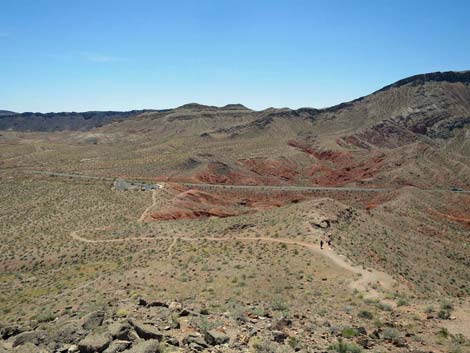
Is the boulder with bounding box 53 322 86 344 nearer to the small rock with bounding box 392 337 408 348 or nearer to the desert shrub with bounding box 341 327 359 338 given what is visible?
the desert shrub with bounding box 341 327 359 338

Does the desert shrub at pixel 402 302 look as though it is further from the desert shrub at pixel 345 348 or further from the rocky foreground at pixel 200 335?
the desert shrub at pixel 345 348

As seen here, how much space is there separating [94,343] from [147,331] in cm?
174

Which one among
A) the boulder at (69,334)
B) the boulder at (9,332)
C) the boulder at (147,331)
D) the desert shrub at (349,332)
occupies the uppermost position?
the boulder at (147,331)

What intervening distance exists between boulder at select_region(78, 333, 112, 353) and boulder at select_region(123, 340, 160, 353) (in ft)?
3.28

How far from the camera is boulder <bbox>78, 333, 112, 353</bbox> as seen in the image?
13.4m

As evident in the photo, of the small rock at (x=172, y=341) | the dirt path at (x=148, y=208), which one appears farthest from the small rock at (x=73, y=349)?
the dirt path at (x=148, y=208)

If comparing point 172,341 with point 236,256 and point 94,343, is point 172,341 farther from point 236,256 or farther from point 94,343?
point 236,256

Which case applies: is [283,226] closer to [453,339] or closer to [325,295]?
[325,295]

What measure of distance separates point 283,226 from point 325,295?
15454mm

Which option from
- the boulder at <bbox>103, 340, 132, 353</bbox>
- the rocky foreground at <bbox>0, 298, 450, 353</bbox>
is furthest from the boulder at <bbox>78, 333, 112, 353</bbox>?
the boulder at <bbox>103, 340, 132, 353</bbox>

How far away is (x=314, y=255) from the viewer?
31141 millimetres

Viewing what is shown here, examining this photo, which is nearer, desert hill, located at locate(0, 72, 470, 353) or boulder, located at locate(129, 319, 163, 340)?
boulder, located at locate(129, 319, 163, 340)

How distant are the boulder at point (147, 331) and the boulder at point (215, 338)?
1.59 metres

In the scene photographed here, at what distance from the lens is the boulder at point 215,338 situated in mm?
14531
